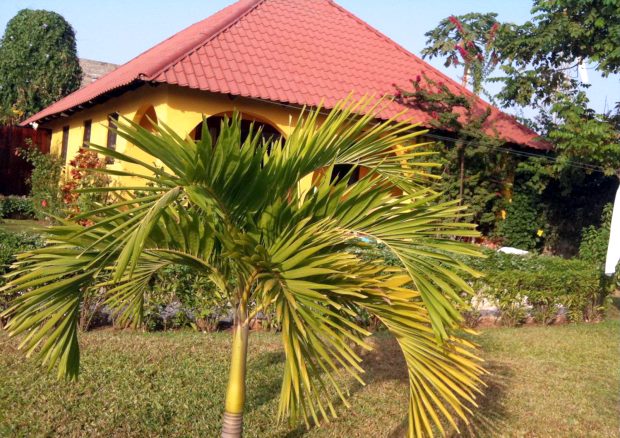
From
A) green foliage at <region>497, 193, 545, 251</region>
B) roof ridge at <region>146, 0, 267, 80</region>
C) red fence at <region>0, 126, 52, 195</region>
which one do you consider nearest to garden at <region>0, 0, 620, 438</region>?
roof ridge at <region>146, 0, 267, 80</region>

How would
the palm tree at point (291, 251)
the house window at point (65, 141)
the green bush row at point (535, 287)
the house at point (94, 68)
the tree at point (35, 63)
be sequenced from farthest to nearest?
the house at point (94, 68) → the tree at point (35, 63) → the house window at point (65, 141) → the green bush row at point (535, 287) → the palm tree at point (291, 251)

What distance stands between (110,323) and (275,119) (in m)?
7.39

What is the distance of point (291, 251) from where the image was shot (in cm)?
276

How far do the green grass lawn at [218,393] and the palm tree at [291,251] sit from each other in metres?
1.16

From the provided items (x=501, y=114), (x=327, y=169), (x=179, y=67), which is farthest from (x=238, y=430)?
(x=501, y=114)

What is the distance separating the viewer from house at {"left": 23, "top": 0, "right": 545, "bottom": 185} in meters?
12.2

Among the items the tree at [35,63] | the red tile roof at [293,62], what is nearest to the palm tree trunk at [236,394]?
the red tile roof at [293,62]

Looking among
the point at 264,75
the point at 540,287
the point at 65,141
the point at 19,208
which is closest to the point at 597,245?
the point at 540,287

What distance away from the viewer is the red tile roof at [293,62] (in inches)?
492

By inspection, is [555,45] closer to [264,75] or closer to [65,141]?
[264,75]

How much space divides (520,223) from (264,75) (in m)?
7.09

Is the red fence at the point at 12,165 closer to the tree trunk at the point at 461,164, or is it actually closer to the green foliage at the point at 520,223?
the tree trunk at the point at 461,164

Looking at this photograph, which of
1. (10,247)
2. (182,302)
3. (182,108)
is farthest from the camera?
(182,108)

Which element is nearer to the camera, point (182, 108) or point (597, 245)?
point (182, 108)
